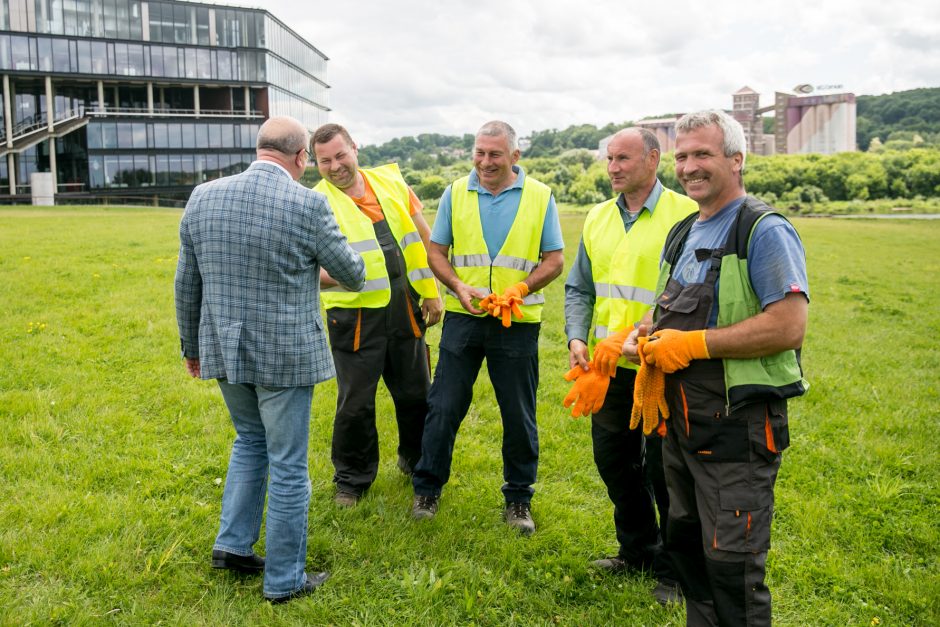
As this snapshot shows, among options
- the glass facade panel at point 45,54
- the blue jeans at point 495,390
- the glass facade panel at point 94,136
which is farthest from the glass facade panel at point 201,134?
the blue jeans at point 495,390

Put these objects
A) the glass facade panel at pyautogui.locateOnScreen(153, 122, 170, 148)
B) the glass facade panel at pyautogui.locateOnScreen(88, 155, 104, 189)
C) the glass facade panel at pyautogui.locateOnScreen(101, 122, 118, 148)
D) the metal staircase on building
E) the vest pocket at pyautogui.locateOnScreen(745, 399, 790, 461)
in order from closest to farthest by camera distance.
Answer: the vest pocket at pyautogui.locateOnScreen(745, 399, 790, 461) < the metal staircase on building < the glass facade panel at pyautogui.locateOnScreen(88, 155, 104, 189) < the glass facade panel at pyautogui.locateOnScreen(101, 122, 118, 148) < the glass facade panel at pyautogui.locateOnScreen(153, 122, 170, 148)

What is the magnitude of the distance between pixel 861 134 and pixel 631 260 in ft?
444

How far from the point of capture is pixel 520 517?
4762mm

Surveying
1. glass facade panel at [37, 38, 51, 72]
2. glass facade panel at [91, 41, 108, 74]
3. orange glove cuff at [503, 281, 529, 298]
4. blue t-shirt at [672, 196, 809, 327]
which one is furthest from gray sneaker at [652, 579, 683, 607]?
glass facade panel at [91, 41, 108, 74]

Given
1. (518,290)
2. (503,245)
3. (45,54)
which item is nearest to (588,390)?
(518,290)

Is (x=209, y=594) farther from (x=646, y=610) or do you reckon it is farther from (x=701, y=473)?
(x=701, y=473)

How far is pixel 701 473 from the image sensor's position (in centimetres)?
304

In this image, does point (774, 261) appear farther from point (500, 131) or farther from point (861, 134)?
point (861, 134)

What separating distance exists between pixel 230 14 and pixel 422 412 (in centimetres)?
5975

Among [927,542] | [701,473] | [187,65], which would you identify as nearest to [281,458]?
[701,473]

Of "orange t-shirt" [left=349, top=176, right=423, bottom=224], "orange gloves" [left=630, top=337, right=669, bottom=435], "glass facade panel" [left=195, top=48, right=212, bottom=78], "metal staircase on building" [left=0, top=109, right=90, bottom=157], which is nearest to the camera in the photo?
"orange gloves" [left=630, top=337, right=669, bottom=435]

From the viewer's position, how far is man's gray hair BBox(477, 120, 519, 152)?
4.59m

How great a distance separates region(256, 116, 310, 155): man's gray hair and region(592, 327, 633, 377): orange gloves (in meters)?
1.91

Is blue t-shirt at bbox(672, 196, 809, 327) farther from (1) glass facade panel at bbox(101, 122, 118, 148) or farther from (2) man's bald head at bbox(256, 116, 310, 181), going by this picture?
(1) glass facade panel at bbox(101, 122, 118, 148)
